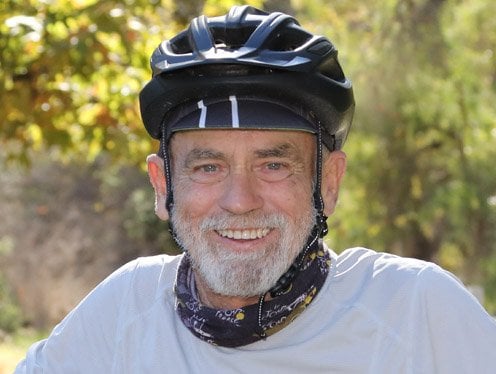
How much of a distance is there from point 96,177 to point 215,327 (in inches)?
731

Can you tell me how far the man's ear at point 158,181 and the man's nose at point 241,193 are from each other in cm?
27

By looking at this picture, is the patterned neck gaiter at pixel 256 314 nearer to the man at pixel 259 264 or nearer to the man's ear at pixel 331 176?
the man at pixel 259 264

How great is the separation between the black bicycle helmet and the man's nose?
13 centimetres

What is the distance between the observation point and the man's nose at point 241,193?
2504 mm

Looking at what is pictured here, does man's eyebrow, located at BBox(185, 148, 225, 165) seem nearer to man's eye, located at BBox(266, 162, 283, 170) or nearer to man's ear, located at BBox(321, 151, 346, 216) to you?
man's eye, located at BBox(266, 162, 283, 170)

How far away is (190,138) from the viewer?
2.66 meters

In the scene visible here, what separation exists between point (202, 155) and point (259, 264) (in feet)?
0.99

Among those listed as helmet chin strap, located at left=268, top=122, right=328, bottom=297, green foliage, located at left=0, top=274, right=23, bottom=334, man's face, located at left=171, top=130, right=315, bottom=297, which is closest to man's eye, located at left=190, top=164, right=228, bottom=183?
man's face, located at left=171, top=130, right=315, bottom=297

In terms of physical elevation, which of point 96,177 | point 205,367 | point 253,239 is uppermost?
point 253,239

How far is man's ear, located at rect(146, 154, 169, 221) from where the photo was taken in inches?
110

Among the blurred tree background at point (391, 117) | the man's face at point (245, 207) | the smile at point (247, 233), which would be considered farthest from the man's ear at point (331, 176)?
the blurred tree background at point (391, 117)

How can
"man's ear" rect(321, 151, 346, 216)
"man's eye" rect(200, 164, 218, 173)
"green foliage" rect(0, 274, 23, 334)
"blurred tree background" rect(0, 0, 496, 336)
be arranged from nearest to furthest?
"man's eye" rect(200, 164, 218, 173), "man's ear" rect(321, 151, 346, 216), "blurred tree background" rect(0, 0, 496, 336), "green foliage" rect(0, 274, 23, 334)

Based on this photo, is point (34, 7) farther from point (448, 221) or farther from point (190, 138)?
point (448, 221)

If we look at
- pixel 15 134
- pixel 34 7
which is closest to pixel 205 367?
pixel 34 7
